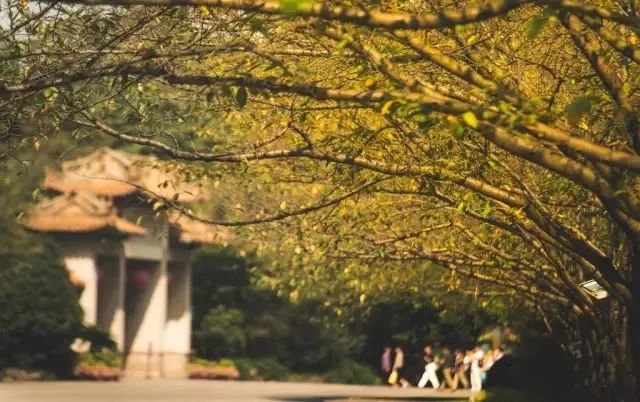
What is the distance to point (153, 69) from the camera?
11484 mm

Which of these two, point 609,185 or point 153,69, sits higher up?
point 153,69

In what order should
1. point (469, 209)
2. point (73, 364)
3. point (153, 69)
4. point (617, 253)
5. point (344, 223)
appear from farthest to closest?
point (73, 364)
point (344, 223)
point (617, 253)
point (469, 209)
point (153, 69)

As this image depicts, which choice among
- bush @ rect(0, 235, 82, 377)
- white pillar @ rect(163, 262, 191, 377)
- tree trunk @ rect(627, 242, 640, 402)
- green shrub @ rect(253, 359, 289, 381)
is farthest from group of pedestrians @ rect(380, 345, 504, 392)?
tree trunk @ rect(627, 242, 640, 402)

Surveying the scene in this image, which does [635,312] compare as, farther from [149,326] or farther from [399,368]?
[149,326]

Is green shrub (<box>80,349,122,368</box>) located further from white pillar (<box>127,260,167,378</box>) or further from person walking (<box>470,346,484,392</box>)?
person walking (<box>470,346,484,392</box>)

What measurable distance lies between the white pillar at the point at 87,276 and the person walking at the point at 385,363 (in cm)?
1041

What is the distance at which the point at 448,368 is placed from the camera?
52125 mm

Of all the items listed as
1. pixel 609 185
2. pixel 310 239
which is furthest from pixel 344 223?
pixel 609 185

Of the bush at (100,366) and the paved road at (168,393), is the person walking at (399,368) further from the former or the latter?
the bush at (100,366)

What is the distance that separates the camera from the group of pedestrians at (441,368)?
46500 millimetres

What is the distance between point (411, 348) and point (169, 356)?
8926 millimetres

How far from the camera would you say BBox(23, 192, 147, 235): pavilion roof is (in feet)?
174

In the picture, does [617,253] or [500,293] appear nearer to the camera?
[617,253]

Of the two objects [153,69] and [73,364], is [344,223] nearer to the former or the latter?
[153,69]
